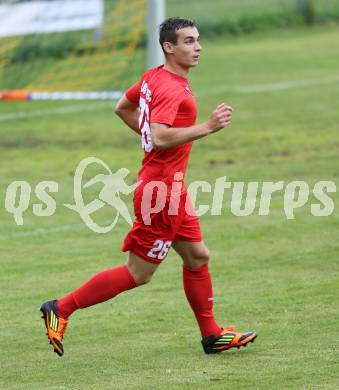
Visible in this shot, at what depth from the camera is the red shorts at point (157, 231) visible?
23.0 feet

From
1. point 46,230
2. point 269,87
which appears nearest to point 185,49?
point 46,230

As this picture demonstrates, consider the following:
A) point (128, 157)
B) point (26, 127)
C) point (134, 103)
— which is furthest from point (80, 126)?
point (134, 103)

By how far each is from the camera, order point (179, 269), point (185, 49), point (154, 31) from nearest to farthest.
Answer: point (185, 49) → point (179, 269) → point (154, 31)

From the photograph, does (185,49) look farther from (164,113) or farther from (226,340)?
(226,340)

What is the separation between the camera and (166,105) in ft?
22.2

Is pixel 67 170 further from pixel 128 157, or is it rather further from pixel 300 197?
pixel 300 197

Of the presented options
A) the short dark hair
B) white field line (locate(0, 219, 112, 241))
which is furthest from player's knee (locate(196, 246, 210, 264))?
white field line (locate(0, 219, 112, 241))

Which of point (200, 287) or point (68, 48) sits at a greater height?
point (200, 287)

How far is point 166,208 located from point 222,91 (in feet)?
43.9

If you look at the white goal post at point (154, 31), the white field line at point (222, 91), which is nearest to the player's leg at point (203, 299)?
the white goal post at point (154, 31)

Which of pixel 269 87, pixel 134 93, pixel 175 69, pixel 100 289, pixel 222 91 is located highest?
pixel 175 69

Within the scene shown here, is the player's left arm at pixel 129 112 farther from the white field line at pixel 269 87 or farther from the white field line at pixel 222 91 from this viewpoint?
the white field line at pixel 269 87

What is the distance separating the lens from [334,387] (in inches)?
251

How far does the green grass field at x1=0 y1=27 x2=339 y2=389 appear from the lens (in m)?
6.91
